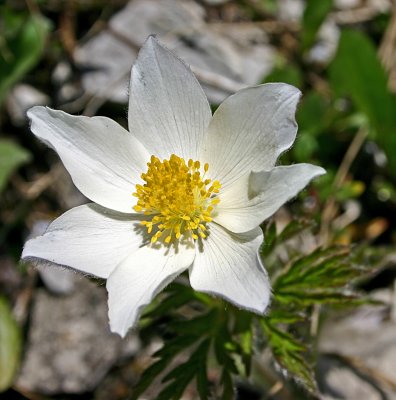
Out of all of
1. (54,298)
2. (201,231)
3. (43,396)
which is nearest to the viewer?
(201,231)

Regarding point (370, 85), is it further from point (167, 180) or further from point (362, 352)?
point (167, 180)

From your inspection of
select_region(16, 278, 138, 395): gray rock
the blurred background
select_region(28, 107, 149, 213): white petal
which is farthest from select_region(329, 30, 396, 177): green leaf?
select_region(16, 278, 138, 395): gray rock

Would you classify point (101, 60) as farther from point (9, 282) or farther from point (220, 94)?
point (9, 282)

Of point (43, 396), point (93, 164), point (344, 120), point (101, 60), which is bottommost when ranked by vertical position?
point (43, 396)

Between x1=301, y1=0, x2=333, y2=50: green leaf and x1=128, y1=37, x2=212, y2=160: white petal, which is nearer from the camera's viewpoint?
x1=128, y1=37, x2=212, y2=160: white petal

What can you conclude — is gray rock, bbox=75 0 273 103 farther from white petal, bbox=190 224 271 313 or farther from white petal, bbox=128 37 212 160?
white petal, bbox=190 224 271 313

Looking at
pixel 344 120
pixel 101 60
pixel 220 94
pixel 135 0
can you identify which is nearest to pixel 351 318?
pixel 344 120

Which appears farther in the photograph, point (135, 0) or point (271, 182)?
point (135, 0)
